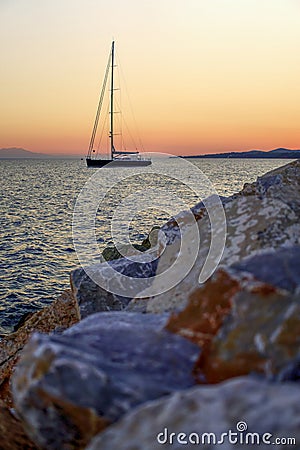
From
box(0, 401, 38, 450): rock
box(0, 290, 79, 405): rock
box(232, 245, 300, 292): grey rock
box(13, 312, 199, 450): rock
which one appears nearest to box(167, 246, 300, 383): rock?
box(232, 245, 300, 292): grey rock

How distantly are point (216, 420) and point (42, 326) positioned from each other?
520cm

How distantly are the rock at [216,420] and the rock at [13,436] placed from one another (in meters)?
1.13

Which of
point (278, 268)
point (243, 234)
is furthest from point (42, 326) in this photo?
point (278, 268)

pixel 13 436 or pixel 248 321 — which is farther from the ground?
pixel 248 321

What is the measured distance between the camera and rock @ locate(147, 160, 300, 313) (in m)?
3.99

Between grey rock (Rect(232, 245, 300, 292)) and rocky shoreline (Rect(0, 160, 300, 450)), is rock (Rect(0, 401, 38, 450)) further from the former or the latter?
grey rock (Rect(232, 245, 300, 292))

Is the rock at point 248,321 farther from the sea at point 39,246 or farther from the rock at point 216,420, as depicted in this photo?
the sea at point 39,246

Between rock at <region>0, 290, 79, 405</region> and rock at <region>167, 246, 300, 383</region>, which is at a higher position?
rock at <region>167, 246, 300, 383</region>

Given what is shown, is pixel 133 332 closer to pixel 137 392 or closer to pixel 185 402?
pixel 137 392

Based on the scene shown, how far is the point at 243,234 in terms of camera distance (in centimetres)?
419

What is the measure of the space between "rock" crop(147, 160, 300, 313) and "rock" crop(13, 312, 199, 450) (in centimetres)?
95

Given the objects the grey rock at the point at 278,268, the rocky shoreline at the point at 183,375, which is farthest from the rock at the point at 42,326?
the grey rock at the point at 278,268

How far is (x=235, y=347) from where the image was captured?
99.7 inches

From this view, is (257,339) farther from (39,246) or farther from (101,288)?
(39,246)
